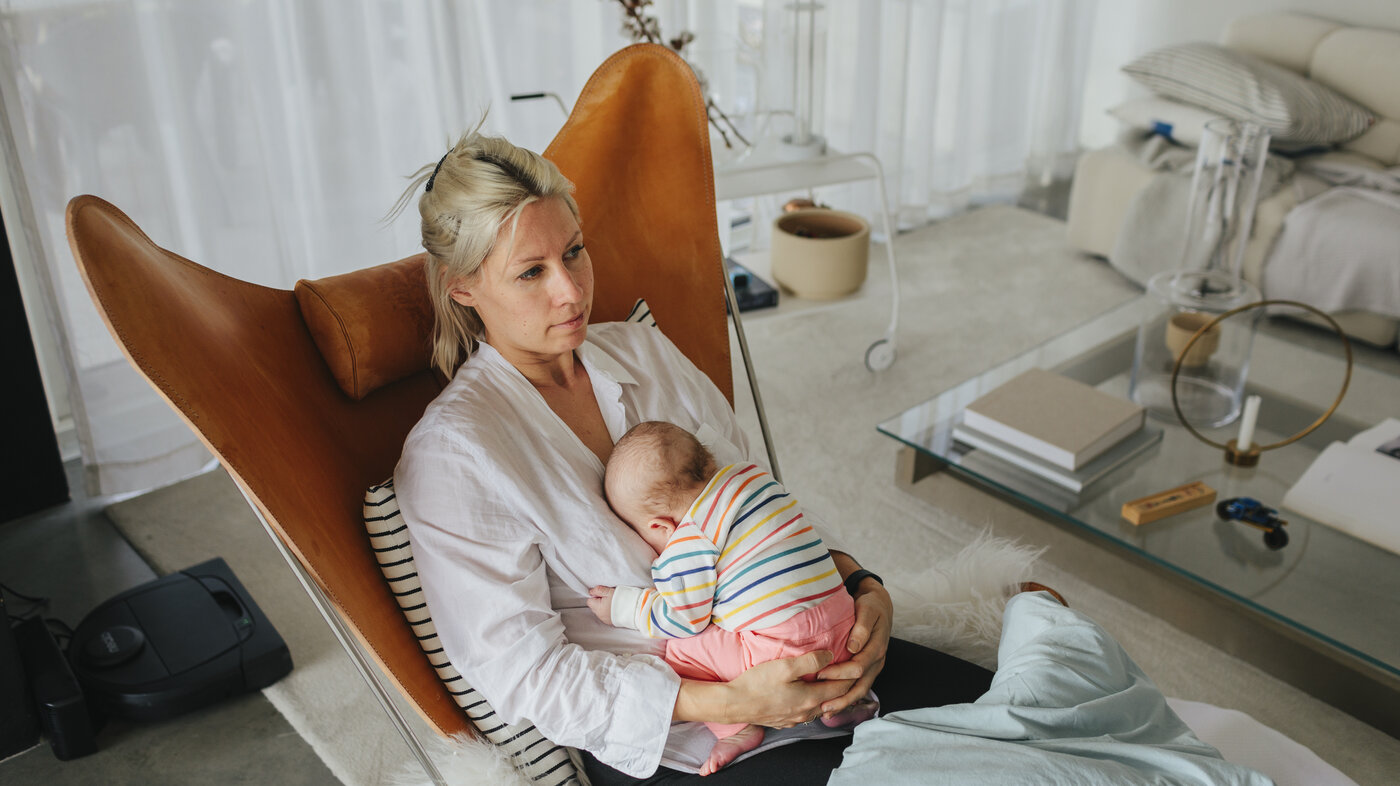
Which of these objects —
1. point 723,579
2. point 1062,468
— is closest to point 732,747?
point 723,579

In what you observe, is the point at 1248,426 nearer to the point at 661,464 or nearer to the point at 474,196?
the point at 661,464

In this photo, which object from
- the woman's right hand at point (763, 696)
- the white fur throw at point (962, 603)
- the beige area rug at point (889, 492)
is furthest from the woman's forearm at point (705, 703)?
the beige area rug at point (889, 492)

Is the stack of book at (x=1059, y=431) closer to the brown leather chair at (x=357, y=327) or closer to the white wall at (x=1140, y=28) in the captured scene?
the brown leather chair at (x=357, y=327)

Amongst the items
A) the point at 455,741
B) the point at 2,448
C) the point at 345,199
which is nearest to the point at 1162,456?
the point at 455,741

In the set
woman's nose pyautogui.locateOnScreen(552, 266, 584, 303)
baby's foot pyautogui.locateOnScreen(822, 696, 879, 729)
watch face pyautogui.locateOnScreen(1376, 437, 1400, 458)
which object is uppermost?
woman's nose pyautogui.locateOnScreen(552, 266, 584, 303)

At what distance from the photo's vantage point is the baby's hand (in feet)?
4.20

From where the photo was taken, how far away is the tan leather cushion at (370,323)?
132 centimetres

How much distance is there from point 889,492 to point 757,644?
4.46 ft

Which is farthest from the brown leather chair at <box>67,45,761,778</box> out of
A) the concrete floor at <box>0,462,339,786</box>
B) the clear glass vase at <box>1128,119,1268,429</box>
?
the clear glass vase at <box>1128,119,1268,429</box>

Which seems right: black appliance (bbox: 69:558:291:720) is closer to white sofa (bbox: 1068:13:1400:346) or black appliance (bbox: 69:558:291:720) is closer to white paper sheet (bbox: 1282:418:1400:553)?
white paper sheet (bbox: 1282:418:1400:553)

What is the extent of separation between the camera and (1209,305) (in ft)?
8.14

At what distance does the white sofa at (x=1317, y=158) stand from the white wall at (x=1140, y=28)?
21cm

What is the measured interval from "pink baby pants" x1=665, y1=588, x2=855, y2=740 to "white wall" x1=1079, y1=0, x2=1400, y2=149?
11.7 feet

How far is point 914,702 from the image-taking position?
1.33 meters
